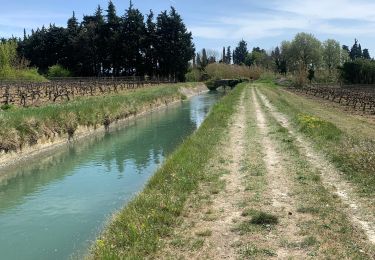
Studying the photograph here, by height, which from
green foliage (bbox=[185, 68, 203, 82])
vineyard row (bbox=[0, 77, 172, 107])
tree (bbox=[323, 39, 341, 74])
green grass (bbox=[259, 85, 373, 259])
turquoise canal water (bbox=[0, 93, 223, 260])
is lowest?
turquoise canal water (bbox=[0, 93, 223, 260])

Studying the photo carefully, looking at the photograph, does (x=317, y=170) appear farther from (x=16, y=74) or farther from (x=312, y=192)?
(x=16, y=74)

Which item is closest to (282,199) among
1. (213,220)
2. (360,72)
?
(213,220)

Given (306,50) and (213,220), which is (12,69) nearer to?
(213,220)

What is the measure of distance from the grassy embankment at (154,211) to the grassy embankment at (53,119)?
8760 mm

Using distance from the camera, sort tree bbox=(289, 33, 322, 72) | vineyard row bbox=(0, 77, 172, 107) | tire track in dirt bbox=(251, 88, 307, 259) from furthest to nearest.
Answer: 1. tree bbox=(289, 33, 322, 72)
2. vineyard row bbox=(0, 77, 172, 107)
3. tire track in dirt bbox=(251, 88, 307, 259)

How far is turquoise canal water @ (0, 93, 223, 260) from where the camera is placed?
1091 cm

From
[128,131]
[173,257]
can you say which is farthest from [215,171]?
[128,131]

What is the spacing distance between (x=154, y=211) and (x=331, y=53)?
11602 cm

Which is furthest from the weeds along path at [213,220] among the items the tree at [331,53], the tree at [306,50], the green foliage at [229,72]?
the tree at [331,53]

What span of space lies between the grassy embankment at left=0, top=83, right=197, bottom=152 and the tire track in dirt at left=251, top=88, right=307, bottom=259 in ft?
36.9

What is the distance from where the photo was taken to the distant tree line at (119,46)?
86000 millimetres

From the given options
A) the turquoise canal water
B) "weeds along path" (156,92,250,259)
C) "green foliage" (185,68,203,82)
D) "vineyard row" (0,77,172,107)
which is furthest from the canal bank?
"green foliage" (185,68,203,82)

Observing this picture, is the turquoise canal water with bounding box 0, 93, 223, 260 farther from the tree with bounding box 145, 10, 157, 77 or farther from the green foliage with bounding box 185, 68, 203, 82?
the green foliage with bounding box 185, 68, 203, 82

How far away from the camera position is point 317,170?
13398mm
